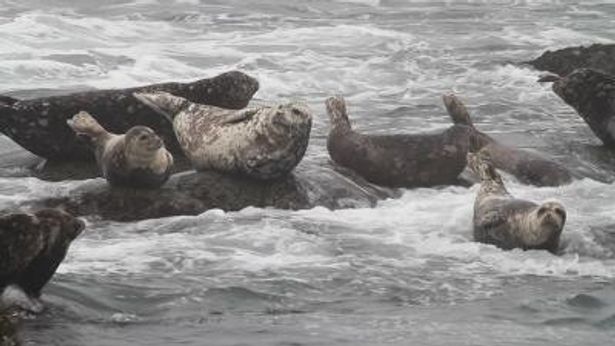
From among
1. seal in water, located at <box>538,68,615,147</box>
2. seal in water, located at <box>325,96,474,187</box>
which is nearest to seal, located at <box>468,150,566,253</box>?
seal in water, located at <box>325,96,474,187</box>

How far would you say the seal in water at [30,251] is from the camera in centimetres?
598

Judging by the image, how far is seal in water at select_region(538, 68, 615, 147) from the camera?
13.1 metres

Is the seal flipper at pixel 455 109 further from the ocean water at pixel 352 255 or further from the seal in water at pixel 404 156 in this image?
the seal in water at pixel 404 156

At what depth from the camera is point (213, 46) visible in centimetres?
2178

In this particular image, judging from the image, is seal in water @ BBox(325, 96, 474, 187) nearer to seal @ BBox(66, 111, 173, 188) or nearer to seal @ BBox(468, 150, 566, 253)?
seal @ BBox(468, 150, 566, 253)

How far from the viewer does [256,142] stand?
32.7 feet

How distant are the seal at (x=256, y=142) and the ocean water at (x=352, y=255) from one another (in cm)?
53

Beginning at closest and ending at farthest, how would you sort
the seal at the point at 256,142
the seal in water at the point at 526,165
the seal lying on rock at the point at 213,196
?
the seal lying on rock at the point at 213,196 < the seal at the point at 256,142 < the seal in water at the point at 526,165

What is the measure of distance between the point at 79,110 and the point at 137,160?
6.13ft

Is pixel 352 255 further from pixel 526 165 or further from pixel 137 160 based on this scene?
pixel 526 165

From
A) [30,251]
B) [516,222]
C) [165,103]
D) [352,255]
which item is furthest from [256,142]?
[30,251]

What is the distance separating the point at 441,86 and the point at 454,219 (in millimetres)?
8029

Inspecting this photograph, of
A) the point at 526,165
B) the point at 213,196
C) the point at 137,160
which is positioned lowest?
the point at 526,165

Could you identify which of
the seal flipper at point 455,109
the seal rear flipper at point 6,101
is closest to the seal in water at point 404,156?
the seal flipper at point 455,109
